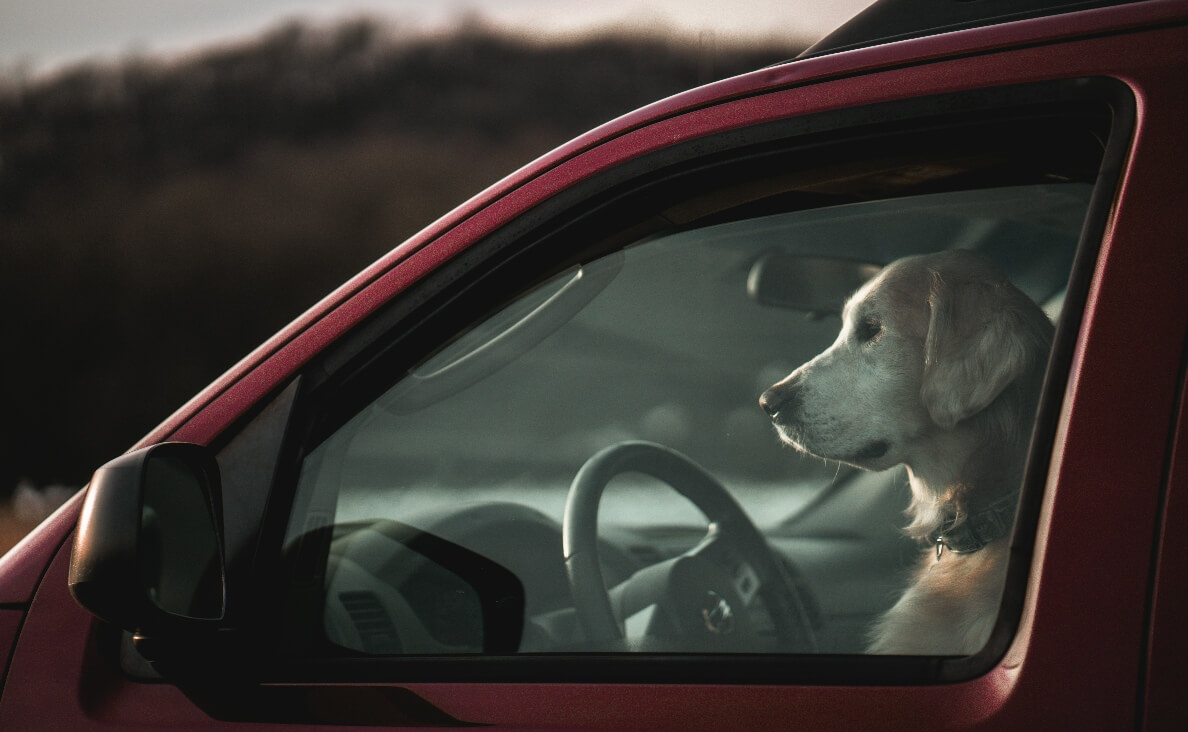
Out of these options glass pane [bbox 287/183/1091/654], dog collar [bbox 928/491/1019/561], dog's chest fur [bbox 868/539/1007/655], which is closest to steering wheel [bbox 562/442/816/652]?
glass pane [bbox 287/183/1091/654]

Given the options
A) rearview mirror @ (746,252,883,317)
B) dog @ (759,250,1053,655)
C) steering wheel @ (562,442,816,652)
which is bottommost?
steering wheel @ (562,442,816,652)

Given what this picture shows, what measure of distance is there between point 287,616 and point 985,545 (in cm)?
86

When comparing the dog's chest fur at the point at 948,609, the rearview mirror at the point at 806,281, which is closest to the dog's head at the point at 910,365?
the rearview mirror at the point at 806,281

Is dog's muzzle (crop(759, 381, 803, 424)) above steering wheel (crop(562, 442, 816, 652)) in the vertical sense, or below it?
above

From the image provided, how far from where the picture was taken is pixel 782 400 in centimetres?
199

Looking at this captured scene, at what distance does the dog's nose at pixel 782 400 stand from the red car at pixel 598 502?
37 cm

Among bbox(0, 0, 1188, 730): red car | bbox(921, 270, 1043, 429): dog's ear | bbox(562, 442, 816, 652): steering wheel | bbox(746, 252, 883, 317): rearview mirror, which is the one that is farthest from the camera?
bbox(746, 252, 883, 317): rearview mirror

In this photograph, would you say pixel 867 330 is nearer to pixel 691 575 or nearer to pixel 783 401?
pixel 783 401

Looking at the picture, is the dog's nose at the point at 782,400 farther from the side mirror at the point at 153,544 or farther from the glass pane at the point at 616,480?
the side mirror at the point at 153,544

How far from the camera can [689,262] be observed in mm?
1564

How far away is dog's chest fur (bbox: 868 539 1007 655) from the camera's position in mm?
1114

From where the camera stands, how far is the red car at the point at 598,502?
98cm

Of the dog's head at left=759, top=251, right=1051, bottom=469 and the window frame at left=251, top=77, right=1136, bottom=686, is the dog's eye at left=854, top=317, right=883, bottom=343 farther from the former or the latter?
the window frame at left=251, top=77, right=1136, bottom=686

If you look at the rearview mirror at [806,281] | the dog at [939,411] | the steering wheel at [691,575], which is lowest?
the steering wheel at [691,575]
